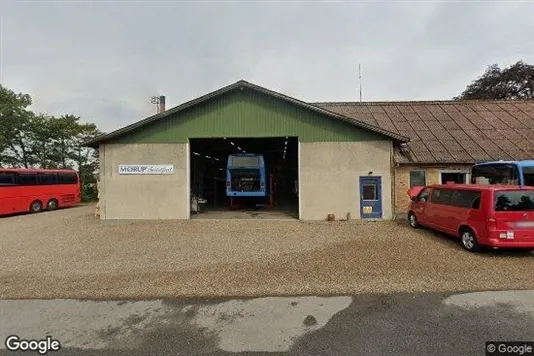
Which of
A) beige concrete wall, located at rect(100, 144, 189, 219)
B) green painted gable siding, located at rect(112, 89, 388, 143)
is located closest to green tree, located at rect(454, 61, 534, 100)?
green painted gable siding, located at rect(112, 89, 388, 143)

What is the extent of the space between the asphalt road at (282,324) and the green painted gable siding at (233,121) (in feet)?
29.1

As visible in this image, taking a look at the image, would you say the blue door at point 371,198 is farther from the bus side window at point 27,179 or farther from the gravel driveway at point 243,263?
the bus side window at point 27,179

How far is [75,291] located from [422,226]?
10.6 m

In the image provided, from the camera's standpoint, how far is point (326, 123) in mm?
12617

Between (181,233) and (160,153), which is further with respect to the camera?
(160,153)

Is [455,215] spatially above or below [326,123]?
below

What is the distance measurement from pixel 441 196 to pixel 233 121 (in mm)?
8398

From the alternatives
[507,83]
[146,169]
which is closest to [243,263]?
[146,169]

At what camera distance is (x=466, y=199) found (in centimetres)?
779

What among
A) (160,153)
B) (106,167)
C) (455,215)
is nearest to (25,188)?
(106,167)

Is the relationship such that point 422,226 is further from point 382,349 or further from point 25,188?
point 25,188

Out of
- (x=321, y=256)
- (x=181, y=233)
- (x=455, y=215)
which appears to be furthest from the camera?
(x=181, y=233)

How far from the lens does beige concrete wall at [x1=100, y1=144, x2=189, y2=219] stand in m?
12.6

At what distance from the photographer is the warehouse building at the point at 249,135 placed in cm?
1250
